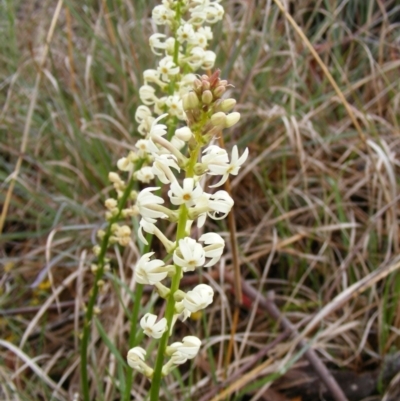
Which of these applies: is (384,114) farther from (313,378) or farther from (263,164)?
(313,378)

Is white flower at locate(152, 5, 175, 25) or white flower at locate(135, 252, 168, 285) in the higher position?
white flower at locate(152, 5, 175, 25)

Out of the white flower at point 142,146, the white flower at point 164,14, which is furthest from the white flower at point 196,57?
the white flower at point 142,146

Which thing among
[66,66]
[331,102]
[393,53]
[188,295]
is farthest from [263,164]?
[188,295]

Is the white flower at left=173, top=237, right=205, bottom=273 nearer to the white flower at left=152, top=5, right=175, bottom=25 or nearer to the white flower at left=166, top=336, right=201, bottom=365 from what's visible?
the white flower at left=166, top=336, right=201, bottom=365

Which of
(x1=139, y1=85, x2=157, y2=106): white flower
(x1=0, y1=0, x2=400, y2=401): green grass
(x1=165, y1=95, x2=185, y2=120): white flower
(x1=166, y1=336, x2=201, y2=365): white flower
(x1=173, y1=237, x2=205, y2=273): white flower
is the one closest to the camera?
(x1=173, y1=237, x2=205, y2=273): white flower

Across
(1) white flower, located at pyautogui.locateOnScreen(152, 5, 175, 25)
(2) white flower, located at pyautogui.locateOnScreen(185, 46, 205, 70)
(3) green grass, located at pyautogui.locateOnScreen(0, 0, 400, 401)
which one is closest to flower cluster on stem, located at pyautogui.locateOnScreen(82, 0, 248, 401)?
(2) white flower, located at pyautogui.locateOnScreen(185, 46, 205, 70)

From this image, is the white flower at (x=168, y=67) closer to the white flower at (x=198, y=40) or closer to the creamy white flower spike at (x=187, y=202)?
the white flower at (x=198, y=40)

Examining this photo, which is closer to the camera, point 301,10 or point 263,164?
point 263,164
